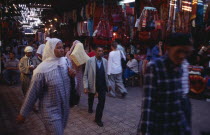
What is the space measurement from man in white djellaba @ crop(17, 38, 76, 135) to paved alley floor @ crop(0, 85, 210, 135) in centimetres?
202

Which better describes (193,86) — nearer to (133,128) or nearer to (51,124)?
(133,128)

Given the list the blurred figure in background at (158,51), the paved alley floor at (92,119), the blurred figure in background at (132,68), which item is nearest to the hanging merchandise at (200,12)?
the blurred figure in background at (158,51)

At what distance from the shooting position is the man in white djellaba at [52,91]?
2.94 meters

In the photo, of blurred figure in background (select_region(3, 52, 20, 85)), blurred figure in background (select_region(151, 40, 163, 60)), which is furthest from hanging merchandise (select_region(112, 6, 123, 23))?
blurred figure in background (select_region(3, 52, 20, 85))

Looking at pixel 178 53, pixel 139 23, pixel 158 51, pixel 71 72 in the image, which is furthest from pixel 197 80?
pixel 178 53

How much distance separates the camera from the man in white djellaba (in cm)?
294

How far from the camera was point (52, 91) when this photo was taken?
300cm

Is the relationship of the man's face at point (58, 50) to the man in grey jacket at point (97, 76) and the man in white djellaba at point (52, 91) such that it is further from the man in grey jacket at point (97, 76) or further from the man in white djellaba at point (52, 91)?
the man in grey jacket at point (97, 76)

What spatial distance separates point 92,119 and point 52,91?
2.96 meters

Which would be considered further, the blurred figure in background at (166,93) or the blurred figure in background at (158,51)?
the blurred figure in background at (158,51)

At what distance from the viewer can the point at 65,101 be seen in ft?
10.2

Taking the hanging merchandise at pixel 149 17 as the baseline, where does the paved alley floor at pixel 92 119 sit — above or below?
below

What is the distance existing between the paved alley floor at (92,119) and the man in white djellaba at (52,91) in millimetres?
2020

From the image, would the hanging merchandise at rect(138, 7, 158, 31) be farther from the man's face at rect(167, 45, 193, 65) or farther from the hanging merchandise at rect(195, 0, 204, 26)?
the man's face at rect(167, 45, 193, 65)
